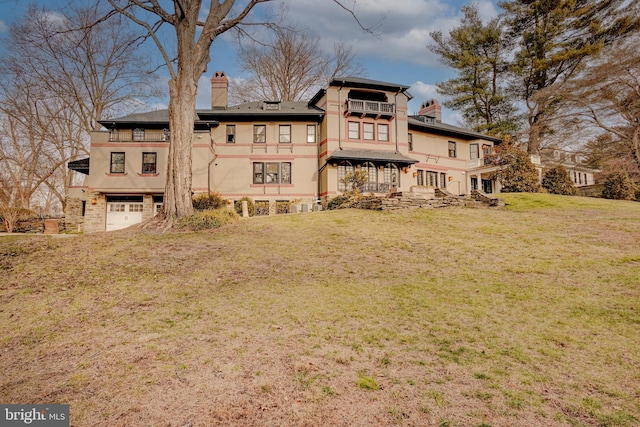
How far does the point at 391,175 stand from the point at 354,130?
14.3 ft

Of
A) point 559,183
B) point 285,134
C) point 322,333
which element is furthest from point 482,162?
point 322,333

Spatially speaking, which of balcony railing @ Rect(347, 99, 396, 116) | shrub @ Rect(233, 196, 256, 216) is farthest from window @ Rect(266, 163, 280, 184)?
balcony railing @ Rect(347, 99, 396, 116)

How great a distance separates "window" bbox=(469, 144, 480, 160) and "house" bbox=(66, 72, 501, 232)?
708cm

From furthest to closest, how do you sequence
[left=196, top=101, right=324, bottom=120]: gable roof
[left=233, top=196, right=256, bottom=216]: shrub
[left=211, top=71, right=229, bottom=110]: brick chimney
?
[left=211, top=71, right=229, bottom=110]: brick chimney
[left=196, top=101, right=324, bottom=120]: gable roof
[left=233, top=196, right=256, bottom=216]: shrub

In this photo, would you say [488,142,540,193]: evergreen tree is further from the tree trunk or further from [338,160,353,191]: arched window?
the tree trunk

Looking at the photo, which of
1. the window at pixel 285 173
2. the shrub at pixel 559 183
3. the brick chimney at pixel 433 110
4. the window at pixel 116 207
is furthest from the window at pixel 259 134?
the shrub at pixel 559 183

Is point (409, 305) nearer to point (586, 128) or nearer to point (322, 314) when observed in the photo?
point (322, 314)

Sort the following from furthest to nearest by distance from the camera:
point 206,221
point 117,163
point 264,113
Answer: point 264,113
point 117,163
point 206,221

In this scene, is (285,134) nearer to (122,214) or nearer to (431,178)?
(122,214)

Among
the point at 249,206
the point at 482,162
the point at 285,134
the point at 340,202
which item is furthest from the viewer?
the point at 482,162

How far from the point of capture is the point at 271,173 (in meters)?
26.1

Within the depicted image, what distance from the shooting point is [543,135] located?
115 feet

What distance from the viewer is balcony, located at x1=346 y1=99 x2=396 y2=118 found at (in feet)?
83.9

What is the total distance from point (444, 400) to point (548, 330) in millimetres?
2549
